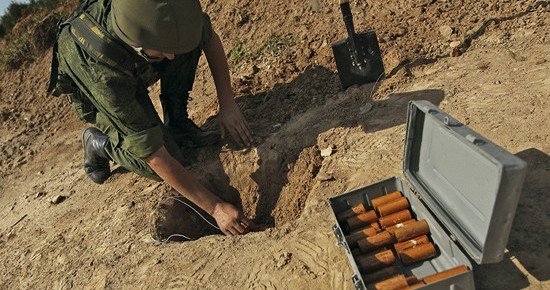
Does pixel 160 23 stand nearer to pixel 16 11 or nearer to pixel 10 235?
pixel 10 235

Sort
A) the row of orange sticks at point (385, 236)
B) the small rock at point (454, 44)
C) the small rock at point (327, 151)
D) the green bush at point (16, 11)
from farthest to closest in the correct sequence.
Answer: the green bush at point (16, 11) → the small rock at point (454, 44) → the small rock at point (327, 151) → the row of orange sticks at point (385, 236)

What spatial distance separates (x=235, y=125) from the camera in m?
4.05

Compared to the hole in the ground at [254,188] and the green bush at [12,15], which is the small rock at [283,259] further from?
the green bush at [12,15]

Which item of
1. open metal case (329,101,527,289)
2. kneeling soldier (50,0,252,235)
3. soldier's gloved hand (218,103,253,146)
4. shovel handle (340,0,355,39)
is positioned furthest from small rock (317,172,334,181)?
shovel handle (340,0,355,39)

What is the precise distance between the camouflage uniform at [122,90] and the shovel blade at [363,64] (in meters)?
1.11

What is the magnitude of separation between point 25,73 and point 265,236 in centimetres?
566

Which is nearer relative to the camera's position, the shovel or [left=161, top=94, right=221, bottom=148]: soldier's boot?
the shovel

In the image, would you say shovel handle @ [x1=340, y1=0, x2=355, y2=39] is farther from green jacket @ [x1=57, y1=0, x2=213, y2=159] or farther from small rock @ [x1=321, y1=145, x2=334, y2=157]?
green jacket @ [x1=57, y1=0, x2=213, y2=159]

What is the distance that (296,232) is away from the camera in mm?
3047

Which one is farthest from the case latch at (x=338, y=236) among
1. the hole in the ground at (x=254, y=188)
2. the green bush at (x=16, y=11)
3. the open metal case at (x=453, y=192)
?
the green bush at (x=16, y=11)

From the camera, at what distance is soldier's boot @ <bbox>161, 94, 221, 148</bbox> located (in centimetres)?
416

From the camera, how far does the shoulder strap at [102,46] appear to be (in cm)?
313

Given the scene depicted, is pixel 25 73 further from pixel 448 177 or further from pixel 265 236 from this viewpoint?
pixel 448 177

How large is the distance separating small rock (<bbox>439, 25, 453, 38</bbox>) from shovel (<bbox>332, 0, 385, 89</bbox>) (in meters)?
0.66
